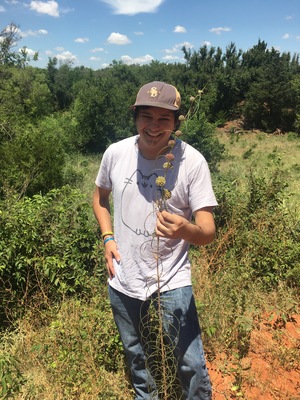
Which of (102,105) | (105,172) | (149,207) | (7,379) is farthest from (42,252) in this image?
(102,105)

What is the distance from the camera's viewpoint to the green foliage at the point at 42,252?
3439mm

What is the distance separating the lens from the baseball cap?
1612 mm

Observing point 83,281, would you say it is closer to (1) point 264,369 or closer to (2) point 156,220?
(1) point 264,369

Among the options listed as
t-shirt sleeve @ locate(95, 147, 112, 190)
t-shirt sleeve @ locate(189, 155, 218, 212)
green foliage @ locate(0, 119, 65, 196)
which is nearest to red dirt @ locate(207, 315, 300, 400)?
t-shirt sleeve @ locate(189, 155, 218, 212)

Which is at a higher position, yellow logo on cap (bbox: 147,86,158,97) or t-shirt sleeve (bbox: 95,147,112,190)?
yellow logo on cap (bbox: 147,86,158,97)

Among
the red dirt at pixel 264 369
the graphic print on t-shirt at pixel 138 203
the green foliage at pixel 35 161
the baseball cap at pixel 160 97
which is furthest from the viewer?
the green foliage at pixel 35 161

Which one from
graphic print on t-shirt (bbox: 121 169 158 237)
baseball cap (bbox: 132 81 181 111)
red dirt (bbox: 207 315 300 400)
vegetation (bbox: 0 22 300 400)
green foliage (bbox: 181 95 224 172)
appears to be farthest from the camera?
green foliage (bbox: 181 95 224 172)

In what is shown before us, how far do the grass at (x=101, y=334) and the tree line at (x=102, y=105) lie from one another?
197cm

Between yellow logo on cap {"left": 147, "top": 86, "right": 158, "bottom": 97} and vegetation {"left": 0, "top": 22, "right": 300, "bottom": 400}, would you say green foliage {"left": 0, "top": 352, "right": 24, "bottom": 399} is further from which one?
yellow logo on cap {"left": 147, "top": 86, "right": 158, "bottom": 97}

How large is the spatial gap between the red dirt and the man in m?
0.79

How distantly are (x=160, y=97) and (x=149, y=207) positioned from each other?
0.55 m

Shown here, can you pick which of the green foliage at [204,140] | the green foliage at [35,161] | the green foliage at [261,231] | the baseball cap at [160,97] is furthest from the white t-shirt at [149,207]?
the green foliage at [204,140]

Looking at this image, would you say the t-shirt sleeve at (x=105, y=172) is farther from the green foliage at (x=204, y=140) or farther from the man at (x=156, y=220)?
the green foliage at (x=204, y=140)

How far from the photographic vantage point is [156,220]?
1.65 meters
